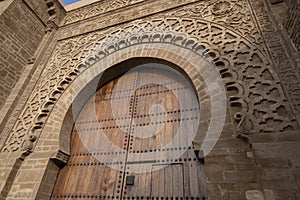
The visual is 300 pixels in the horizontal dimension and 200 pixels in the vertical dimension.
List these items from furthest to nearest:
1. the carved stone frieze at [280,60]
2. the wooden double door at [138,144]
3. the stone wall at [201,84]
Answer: the wooden double door at [138,144] → the carved stone frieze at [280,60] → the stone wall at [201,84]

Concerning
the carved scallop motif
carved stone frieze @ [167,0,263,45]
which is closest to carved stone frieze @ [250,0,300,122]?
carved stone frieze @ [167,0,263,45]

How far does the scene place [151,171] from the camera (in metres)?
2.72

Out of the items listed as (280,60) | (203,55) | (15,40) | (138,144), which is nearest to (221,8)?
(203,55)

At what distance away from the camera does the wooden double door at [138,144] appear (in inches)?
103

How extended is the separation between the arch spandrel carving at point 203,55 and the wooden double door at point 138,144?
65 centimetres

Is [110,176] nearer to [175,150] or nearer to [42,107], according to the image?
[175,150]

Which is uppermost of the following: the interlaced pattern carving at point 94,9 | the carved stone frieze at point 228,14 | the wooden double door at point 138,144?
the interlaced pattern carving at point 94,9

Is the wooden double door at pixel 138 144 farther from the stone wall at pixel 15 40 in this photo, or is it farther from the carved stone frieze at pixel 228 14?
the stone wall at pixel 15 40

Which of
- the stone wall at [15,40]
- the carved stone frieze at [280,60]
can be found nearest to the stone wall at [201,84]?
the carved stone frieze at [280,60]

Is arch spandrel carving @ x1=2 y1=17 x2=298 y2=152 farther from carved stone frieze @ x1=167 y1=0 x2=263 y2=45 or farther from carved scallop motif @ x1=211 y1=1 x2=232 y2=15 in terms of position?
carved scallop motif @ x1=211 y1=1 x2=232 y2=15

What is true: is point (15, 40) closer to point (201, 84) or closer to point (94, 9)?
point (94, 9)

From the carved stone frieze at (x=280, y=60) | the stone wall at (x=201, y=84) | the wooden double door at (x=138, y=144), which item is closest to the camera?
the stone wall at (x=201, y=84)

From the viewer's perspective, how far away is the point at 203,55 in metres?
3.14

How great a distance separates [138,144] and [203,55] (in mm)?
1831
